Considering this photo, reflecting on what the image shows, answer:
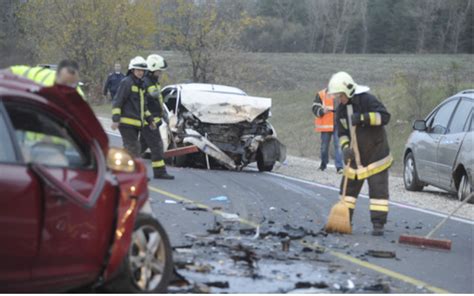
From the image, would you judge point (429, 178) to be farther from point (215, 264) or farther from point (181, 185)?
point (215, 264)

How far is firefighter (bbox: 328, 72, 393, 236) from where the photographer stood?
10961 millimetres

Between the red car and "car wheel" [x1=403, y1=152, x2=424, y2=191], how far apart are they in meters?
10.1

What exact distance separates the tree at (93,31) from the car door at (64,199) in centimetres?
4427

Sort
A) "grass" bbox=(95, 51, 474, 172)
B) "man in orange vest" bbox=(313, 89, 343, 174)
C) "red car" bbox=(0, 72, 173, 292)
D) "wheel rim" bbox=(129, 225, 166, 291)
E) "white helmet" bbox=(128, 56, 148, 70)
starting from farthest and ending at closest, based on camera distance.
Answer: "grass" bbox=(95, 51, 474, 172), "man in orange vest" bbox=(313, 89, 343, 174), "white helmet" bbox=(128, 56, 148, 70), "wheel rim" bbox=(129, 225, 166, 291), "red car" bbox=(0, 72, 173, 292)

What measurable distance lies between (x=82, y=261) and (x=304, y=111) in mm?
32998

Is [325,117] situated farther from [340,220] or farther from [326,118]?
[340,220]

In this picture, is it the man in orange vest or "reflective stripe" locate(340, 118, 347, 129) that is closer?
"reflective stripe" locate(340, 118, 347, 129)

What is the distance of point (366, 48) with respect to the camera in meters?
72.2

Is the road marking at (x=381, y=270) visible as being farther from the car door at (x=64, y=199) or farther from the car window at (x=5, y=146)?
the car window at (x=5, y=146)

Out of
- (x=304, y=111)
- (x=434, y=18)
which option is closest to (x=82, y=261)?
(x=304, y=111)

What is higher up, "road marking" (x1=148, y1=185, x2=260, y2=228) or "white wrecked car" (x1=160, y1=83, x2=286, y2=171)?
"white wrecked car" (x1=160, y1=83, x2=286, y2=171)

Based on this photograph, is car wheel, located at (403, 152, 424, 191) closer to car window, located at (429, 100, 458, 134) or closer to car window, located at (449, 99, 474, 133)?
car window, located at (429, 100, 458, 134)

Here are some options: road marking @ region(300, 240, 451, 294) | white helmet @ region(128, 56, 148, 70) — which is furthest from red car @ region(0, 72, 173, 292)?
white helmet @ region(128, 56, 148, 70)

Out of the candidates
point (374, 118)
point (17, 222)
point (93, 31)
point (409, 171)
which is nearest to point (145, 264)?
point (17, 222)
